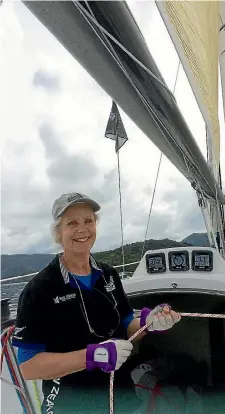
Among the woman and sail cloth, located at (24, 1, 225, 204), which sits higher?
sail cloth, located at (24, 1, 225, 204)

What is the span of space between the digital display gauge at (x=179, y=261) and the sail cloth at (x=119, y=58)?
0.97 m

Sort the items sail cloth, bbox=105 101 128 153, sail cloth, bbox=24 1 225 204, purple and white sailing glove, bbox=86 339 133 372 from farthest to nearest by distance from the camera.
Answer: sail cloth, bbox=105 101 128 153 → purple and white sailing glove, bbox=86 339 133 372 → sail cloth, bbox=24 1 225 204

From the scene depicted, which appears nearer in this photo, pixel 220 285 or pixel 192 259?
pixel 220 285

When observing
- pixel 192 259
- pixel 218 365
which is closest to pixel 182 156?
pixel 192 259

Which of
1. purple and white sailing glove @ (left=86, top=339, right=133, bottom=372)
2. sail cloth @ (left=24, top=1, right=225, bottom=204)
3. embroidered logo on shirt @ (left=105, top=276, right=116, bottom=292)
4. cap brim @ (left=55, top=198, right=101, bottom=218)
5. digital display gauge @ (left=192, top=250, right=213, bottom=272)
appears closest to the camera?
sail cloth @ (left=24, top=1, right=225, bottom=204)

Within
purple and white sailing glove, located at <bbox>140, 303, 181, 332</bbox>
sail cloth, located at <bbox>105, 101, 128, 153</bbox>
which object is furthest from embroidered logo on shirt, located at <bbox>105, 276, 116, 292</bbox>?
sail cloth, located at <bbox>105, 101, 128, 153</bbox>

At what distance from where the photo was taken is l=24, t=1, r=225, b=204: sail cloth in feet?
2.92

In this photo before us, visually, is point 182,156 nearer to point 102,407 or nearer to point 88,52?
point 88,52

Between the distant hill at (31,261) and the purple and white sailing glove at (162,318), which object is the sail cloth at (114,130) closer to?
the distant hill at (31,261)

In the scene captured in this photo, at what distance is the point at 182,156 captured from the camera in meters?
2.14

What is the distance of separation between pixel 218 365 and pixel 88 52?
2396 millimetres

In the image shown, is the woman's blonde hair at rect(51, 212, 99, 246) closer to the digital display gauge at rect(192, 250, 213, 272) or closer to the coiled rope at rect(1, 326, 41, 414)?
the coiled rope at rect(1, 326, 41, 414)

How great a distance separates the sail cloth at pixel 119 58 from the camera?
0.89 m

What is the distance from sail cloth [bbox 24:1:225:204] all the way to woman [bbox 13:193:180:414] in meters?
0.44
